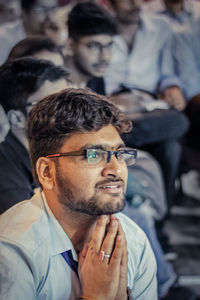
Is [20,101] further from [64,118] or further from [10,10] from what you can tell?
[10,10]

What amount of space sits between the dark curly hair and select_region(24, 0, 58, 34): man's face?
0.88 meters

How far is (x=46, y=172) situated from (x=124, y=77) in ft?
3.51

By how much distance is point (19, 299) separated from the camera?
2.52 ft

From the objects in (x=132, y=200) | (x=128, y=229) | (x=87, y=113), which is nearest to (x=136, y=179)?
(x=132, y=200)

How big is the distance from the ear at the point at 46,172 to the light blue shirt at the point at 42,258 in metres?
0.04

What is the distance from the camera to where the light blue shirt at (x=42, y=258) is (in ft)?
2.55

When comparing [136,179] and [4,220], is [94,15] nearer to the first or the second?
[136,179]

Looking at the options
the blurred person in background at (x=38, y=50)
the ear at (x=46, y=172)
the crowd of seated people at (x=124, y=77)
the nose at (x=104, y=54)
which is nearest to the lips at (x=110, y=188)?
the ear at (x=46, y=172)

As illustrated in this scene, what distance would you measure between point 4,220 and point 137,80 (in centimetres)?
127

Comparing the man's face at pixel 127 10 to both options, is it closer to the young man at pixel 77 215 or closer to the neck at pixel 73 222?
the young man at pixel 77 215

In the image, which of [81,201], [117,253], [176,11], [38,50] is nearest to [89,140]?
[81,201]

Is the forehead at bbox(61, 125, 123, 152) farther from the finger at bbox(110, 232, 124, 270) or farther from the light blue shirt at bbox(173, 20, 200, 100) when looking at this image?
the light blue shirt at bbox(173, 20, 200, 100)

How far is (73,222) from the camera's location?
931 mm

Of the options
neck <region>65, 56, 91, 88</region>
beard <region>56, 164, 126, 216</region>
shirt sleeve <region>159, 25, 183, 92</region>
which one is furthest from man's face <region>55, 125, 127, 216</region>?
shirt sleeve <region>159, 25, 183, 92</region>
